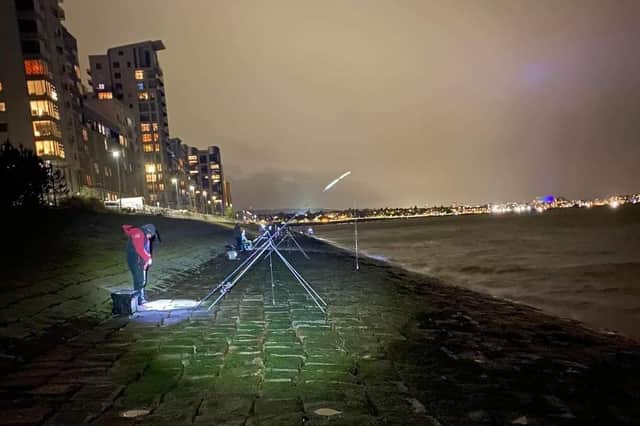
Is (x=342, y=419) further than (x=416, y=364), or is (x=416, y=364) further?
(x=416, y=364)

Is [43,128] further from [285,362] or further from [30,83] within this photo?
[285,362]

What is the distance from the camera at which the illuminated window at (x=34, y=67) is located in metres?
55.4

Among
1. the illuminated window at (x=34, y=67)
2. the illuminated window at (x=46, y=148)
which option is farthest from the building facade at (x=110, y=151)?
the illuminated window at (x=34, y=67)

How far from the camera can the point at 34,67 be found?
182 feet

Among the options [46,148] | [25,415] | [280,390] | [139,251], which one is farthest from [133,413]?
[46,148]

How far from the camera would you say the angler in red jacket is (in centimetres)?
870

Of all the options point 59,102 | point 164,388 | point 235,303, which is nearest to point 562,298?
point 235,303

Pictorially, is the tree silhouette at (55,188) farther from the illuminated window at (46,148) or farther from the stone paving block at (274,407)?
the stone paving block at (274,407)

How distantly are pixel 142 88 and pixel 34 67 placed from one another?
52416 mm

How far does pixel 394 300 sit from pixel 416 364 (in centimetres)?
527

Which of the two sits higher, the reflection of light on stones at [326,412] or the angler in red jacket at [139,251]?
the angler in red jacket at [139,251]

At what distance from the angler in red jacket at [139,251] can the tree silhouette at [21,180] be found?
2416cm

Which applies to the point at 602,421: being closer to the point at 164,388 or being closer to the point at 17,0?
the point at 164,388

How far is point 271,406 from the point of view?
437cm
